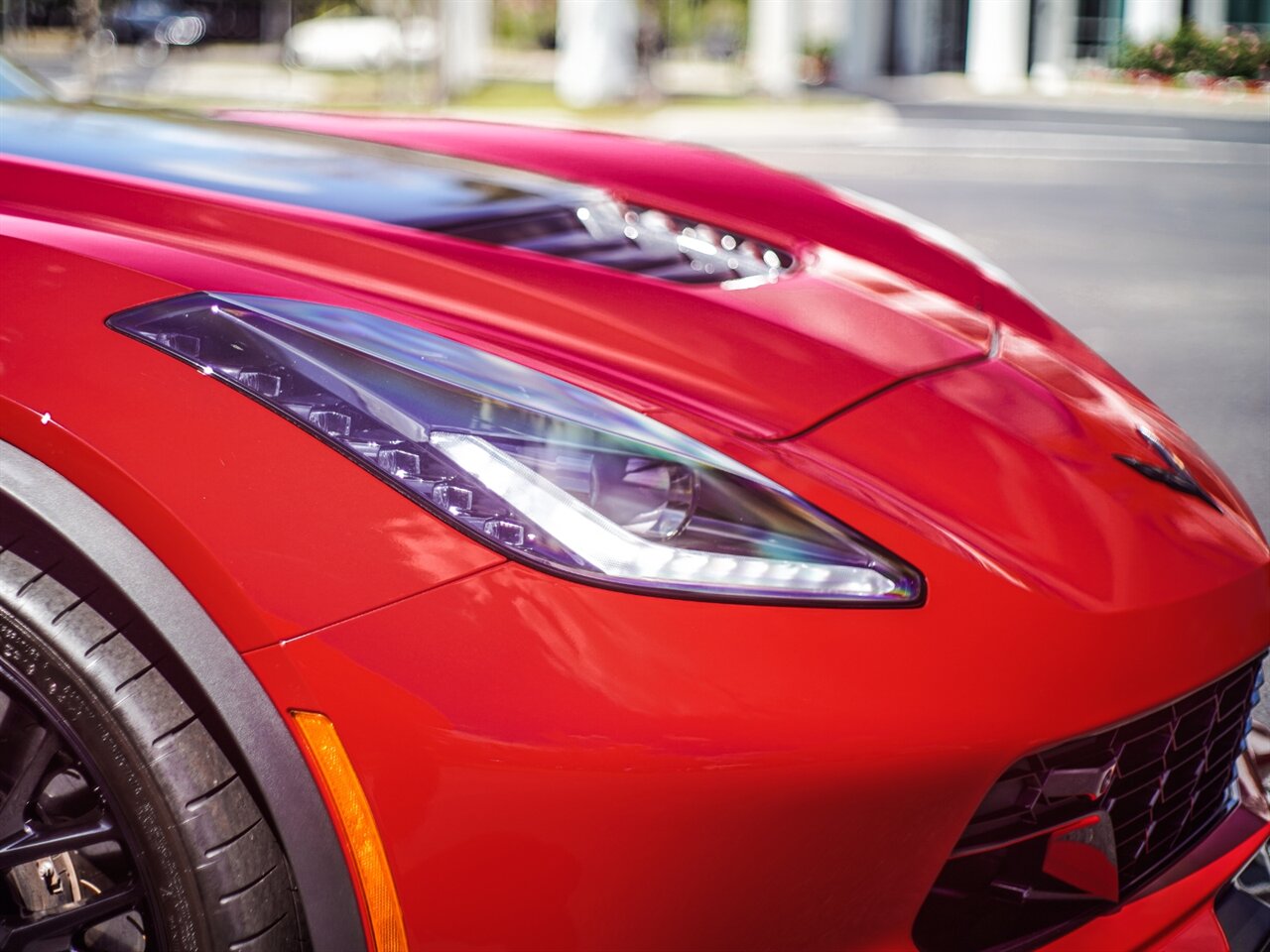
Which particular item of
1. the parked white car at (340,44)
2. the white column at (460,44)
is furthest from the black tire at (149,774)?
the parked white car at (340,44)

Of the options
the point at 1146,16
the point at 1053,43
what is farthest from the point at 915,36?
the point at 1146,16

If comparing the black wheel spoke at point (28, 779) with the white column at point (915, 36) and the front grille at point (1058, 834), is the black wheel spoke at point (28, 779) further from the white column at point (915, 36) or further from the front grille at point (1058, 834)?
the white column at point (915, 36)

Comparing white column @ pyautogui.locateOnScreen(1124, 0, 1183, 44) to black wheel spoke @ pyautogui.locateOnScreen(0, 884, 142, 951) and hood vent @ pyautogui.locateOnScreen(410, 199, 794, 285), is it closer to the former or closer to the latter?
hood vent @ pyautogui.locateOnScreen(410, 199, 794, 285)

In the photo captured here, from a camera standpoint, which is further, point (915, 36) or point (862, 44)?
point (915, 36)

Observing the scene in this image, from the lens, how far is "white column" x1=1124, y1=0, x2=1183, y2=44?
17.4m

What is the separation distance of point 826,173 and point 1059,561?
9737mm

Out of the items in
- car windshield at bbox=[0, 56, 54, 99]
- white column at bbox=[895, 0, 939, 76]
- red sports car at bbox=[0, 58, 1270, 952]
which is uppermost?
white column at bbox=[895, 0, 939, 76]

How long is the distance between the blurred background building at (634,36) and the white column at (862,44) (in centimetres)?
4

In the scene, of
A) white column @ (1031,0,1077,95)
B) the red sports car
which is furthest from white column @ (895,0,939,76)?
the red sports car

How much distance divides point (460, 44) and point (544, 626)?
68.1 feet

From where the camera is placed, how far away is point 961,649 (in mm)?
1203

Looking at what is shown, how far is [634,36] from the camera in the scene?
19.1m

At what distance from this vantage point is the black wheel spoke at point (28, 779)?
1390 mm

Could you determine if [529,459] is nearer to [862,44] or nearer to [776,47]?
[776,47]
